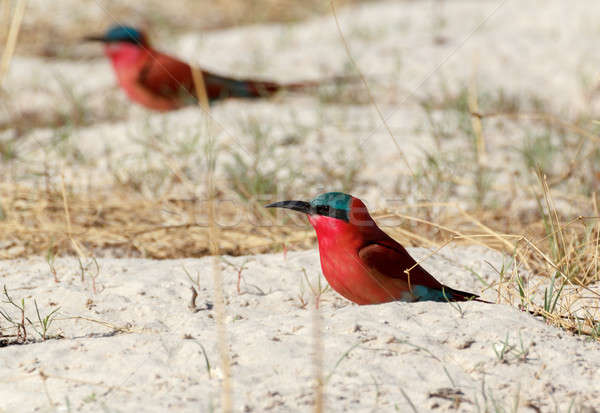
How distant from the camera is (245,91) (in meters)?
4.73

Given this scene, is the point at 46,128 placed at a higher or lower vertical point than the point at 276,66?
lower

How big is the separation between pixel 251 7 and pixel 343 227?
528cm

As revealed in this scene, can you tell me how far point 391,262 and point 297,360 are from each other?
496 mm

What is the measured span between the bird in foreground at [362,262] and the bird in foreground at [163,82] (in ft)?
8.86

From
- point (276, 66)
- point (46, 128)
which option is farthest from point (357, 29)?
point (46, 128)

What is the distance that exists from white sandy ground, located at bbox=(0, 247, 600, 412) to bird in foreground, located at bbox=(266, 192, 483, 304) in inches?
3.7

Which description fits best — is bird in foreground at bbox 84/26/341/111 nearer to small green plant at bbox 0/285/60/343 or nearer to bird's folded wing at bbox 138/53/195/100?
bird's folded wing at bbox 138/53/195/100

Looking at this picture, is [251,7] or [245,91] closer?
[245,91]

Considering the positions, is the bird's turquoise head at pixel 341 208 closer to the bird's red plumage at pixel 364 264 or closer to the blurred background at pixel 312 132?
the bird's red plumage at pixel 364 264

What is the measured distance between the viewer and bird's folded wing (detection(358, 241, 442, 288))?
202 centimetres

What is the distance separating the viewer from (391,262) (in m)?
2.03

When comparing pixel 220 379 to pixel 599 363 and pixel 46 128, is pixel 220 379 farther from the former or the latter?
pixel 46 128

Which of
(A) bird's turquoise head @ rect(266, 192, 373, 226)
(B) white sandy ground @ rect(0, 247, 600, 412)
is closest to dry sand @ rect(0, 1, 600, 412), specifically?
(B) white sandy ground @ rect(0, 247, 600, 412)

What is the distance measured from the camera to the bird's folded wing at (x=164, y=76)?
4.59 metres
